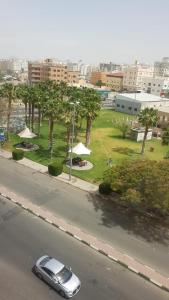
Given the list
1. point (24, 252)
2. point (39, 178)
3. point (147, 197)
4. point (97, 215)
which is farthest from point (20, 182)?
point (147, 197)

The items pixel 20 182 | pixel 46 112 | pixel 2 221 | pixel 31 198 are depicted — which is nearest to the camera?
pixel 2 221

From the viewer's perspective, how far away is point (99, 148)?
194 ft

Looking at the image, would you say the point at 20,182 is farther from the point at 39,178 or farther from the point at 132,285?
the point at 132,285

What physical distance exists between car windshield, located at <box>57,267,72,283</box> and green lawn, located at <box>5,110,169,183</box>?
67.6ft

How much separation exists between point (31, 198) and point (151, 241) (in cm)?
1548

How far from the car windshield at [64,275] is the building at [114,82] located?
176m

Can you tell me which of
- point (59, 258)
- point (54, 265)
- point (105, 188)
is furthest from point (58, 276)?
point (105, 188)

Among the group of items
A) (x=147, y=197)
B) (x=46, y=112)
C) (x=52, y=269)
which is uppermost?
(x=46, y=112)

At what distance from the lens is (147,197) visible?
31062mm

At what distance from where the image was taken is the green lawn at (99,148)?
158 feet

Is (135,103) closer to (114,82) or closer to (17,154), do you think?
(17,154)

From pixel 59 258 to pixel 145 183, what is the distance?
39.2 feet

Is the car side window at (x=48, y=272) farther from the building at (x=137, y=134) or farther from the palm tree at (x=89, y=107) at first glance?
the building at (x=137, y=134)

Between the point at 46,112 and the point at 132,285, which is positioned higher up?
the point at 46,112
